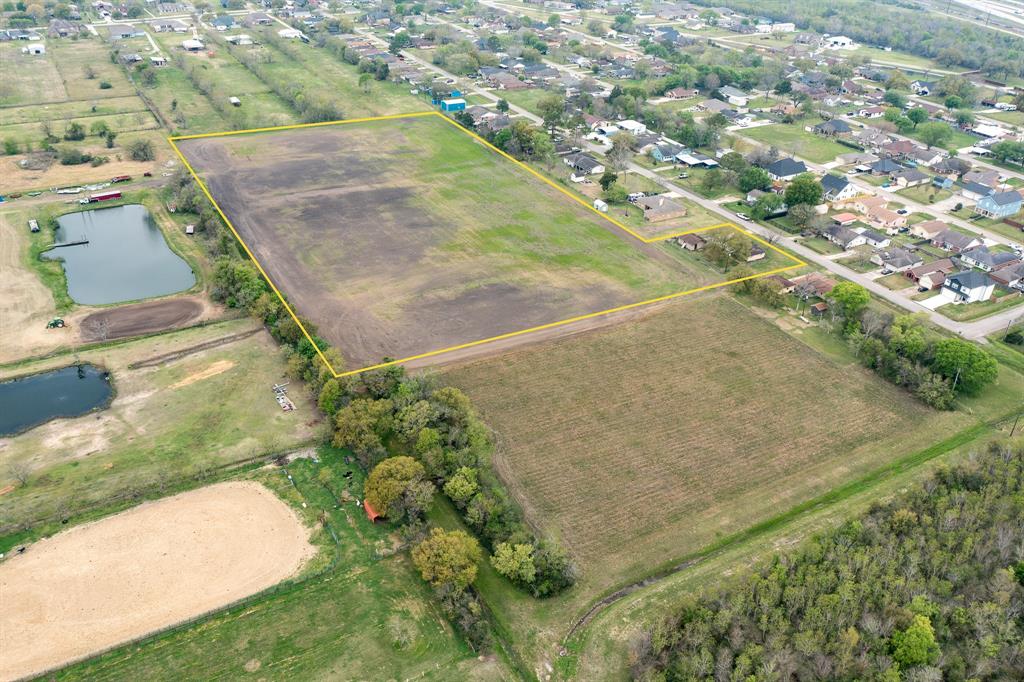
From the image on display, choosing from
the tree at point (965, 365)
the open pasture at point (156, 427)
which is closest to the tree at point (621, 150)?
the tree at point (965, 365)

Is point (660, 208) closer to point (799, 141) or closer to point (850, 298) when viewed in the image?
point (850, 298)

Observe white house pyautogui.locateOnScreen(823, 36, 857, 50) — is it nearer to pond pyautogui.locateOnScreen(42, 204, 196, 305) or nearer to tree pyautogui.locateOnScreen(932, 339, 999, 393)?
tree pyautogui.locateOnScreen(932, 339, 999, 393)

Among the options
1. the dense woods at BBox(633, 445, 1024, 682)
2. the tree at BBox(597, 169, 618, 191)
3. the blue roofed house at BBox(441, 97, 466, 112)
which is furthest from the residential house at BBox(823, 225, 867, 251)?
the blue roofed house at BBox(441, 97, 466, 112)

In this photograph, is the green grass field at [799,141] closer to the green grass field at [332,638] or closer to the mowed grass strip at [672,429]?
the mowed grass strip at [672,429]

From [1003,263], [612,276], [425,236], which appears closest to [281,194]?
[425,236]

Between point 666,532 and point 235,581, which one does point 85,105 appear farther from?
point 666,532

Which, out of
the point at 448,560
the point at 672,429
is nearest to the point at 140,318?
the point at 448,560
